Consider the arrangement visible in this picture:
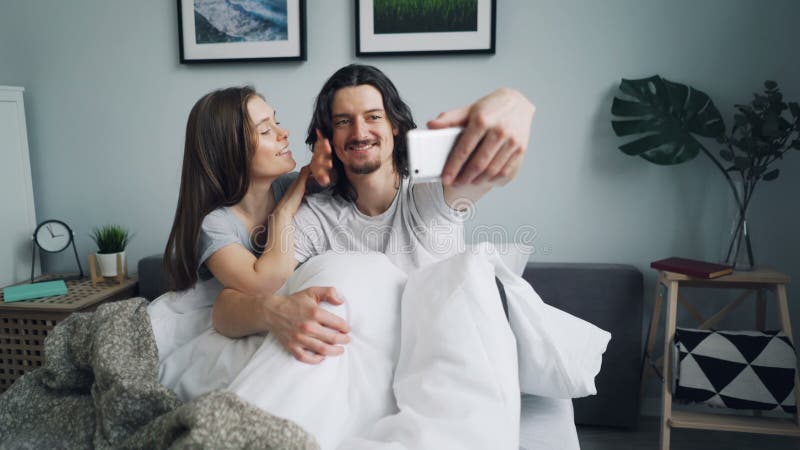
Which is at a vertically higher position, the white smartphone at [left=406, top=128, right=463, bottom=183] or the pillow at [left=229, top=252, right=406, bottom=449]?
the white smartphone at [left=406, top=128, right=463, bottom=183]

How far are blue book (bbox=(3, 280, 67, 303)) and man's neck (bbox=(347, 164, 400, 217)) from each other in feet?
4.02

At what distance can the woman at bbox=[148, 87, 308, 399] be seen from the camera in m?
1.28

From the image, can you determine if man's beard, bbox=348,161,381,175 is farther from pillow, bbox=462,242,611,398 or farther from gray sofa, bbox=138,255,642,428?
gray sofa, bbox=138,255,642,428

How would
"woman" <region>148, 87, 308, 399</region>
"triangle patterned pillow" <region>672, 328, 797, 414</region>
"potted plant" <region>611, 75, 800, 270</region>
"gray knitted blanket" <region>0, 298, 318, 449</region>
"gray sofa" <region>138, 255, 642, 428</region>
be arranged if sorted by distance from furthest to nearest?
"gray sofa" <region>138, 255, 642, 428</region>
"potted plant" <region>611, 75, 800, 270</region>
"triangle patterned pillow" <region>672, 328, 797, 414</region>
"woman" <region>148, 87, 308, 399</region>
"gray knitted blanket" <region>0, 298, 318, 449</region>

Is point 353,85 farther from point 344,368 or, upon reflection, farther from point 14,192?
point 14,192

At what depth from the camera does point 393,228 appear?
1415 millimetres

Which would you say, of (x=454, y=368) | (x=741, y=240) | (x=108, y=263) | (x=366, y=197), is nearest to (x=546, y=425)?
(x=454, y=368)

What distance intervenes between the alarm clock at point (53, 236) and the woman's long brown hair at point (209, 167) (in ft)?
3.32

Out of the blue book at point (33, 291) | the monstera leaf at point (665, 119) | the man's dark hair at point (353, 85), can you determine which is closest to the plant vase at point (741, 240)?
the monstera leaf at point (665, 119)

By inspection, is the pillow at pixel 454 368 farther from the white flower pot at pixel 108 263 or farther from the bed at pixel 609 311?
the white flower pot at pixel 108 263

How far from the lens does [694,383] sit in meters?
1.63

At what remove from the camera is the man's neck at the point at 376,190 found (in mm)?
1453

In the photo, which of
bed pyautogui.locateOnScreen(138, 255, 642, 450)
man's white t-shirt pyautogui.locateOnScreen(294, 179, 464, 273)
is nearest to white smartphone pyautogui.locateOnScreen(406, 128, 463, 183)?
man's white t-shirt pyautogui.locateOnScreen(294, 179, 464, 273)

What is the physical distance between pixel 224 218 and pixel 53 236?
3.89 feet
